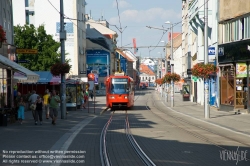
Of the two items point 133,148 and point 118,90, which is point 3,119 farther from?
point 118,90

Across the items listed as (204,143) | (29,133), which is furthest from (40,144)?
(204,143)

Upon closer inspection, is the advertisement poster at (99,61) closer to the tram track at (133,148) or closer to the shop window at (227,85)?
the shop window at (227,85)

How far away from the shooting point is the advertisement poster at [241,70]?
108ft

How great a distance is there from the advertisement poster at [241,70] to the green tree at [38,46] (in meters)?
32.2

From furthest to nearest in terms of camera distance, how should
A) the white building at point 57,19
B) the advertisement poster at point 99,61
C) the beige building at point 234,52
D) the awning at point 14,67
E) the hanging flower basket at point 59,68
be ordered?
the advertisement poster at point 99,61
the white building at point 57,19
the beige building at point 234,52
the hanging flower basket at point 59,68
the awning at point 14,67

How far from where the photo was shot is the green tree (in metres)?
61.3

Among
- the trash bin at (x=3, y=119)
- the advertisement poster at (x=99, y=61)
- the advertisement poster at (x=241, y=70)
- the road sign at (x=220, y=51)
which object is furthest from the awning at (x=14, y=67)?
the advertisement poster at (x=99, y=61)

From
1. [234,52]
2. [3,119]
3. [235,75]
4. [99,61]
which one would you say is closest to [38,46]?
[235,75]

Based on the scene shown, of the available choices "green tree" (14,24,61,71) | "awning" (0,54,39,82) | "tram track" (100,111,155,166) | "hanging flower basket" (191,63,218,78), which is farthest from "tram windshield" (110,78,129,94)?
"green tree" (14,24,61,71)

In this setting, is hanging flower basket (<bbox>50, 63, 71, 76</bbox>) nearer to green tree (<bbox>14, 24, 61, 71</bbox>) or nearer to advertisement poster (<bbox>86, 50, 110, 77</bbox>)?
green tree (<bbox>14, 24, 61, 71</bbox>)

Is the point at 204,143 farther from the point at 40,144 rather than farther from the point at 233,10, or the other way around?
the point at 233,10

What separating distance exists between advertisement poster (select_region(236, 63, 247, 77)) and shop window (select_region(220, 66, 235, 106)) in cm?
89

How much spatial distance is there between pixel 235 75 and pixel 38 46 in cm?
3367

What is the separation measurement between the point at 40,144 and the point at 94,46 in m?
80.8
